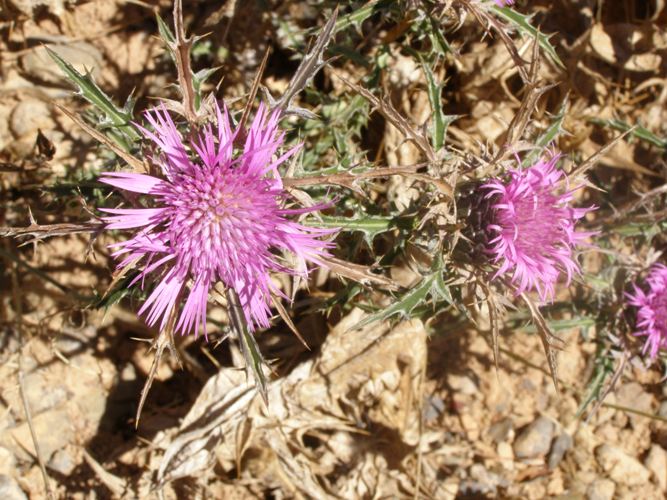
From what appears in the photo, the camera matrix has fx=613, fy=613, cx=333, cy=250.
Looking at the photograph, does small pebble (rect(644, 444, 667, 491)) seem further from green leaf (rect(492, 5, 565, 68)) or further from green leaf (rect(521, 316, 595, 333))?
green leaf (rect(492, 5, 565, 68))

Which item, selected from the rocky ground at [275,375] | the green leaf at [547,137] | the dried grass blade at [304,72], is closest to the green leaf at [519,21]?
the green leaf at [547,137]

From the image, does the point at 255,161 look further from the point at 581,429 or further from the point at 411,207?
the point at 581,429

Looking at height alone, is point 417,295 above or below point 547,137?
below

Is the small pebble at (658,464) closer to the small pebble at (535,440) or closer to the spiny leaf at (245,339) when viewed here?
the small pebble at (535,440)

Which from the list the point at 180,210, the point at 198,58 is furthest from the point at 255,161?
the point at 198,58

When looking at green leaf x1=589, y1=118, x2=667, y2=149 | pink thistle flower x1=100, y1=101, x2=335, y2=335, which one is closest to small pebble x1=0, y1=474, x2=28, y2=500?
pink thistle flower x1=100, y1=101, x2=335, y2=335

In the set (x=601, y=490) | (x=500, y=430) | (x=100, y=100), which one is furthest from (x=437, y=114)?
(x=601, y=490)

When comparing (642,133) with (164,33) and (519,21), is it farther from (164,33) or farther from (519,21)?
(164,33)
